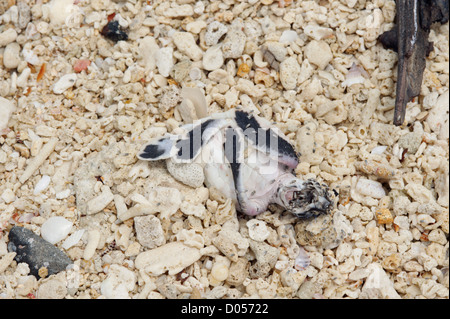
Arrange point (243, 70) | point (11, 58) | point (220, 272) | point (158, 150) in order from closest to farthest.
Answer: point (220, 272)
point (158, 150)
point (243, 70)
point (11, 58)

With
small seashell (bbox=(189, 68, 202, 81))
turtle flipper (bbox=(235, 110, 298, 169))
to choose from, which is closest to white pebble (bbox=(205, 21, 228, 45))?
small seashell (bbox=(189, 68, 202, 81))

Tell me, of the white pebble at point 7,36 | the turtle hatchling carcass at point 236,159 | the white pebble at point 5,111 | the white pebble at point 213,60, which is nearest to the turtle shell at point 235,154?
the turtle hatchling carcass at point 236,159

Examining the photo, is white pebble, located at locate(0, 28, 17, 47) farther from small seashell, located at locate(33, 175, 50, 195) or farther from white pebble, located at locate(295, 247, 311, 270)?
white pebble, located at locate(295, 247, 311, 270)

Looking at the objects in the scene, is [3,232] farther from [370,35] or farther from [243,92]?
[370,35]

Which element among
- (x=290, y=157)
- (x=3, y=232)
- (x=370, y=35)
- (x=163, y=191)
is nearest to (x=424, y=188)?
(x=290, y=157)

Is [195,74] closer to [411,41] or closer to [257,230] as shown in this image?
[257,230]

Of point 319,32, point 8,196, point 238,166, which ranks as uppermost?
point 319,32

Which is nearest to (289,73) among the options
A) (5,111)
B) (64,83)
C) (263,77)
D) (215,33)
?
(263,77)
